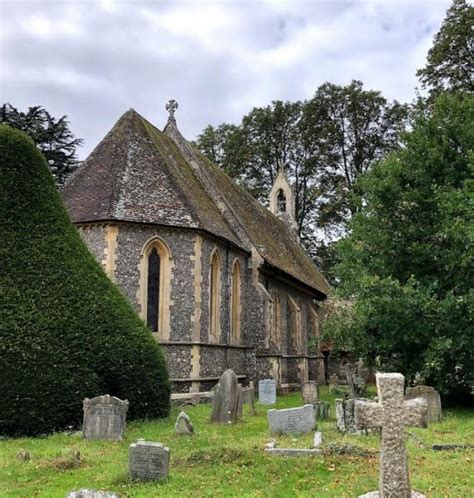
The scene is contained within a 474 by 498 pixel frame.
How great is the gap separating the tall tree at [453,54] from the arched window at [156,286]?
16.5m

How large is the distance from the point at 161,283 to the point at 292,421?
8.59 m

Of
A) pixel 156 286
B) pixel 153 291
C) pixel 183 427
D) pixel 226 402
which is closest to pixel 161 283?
pixel 156 286

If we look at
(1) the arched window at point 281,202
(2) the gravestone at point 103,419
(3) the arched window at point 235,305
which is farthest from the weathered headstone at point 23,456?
A: (1) the arched window at point 281,202

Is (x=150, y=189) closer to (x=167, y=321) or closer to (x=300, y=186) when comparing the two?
(x=167, y=321)

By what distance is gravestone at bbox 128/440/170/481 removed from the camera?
7.21 m

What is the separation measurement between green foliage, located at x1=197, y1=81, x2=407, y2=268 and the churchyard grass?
28511 mm

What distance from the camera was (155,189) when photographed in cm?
1919

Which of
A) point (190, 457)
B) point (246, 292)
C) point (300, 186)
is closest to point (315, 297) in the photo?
point (246, 292)

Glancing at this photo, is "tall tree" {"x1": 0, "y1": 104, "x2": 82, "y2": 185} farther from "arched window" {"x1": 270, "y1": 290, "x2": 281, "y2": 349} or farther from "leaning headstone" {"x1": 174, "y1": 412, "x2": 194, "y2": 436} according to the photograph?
"leaning headstone" {"x1": 174, "y1": 412, "x2": 194, "y2": 436}

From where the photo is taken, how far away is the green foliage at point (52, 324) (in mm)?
11094

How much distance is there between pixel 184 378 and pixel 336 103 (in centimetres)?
2718

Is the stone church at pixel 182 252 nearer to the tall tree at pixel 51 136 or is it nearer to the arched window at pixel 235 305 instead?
the arched window at pixel 235 305

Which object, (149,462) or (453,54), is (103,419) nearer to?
(149,462)

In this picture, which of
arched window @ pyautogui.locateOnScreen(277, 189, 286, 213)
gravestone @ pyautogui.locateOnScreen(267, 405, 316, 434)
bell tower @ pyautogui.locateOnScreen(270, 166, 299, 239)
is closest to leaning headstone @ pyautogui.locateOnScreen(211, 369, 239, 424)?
gravestone @ pyautogui.locateOnScreen(267, 405, 316, 434)
